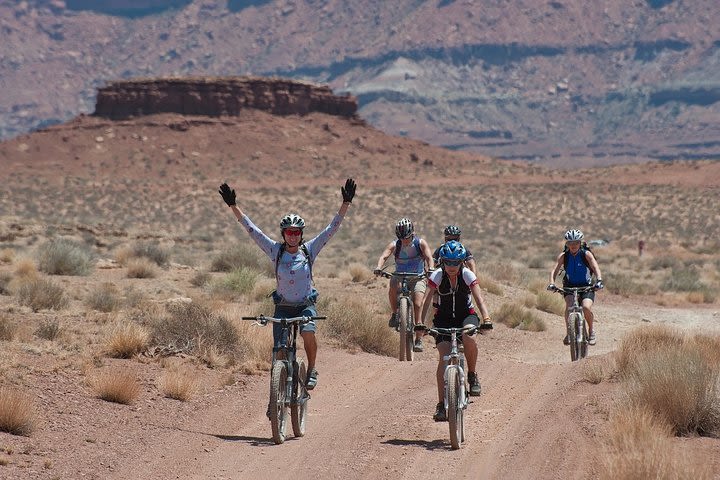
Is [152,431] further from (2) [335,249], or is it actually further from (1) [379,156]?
(1) [379,156]

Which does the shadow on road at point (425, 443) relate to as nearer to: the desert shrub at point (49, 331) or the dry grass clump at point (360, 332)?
the desert shrub at point (49, 331)

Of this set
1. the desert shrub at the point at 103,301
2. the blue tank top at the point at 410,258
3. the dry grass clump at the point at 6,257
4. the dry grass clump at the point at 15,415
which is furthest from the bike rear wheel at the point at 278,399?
the dry grass clump at the point at 6,257

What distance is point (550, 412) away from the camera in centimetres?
1185

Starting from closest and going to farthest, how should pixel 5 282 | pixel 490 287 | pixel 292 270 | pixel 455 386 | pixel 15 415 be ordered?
pixel 15 415, pixel 455 386, pixel 292 270, pixel 5 282, pixel 490 287

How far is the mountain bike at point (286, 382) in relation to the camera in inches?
416

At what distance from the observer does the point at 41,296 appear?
1883 cm

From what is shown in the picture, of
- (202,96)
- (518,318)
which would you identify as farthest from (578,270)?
(202,96)

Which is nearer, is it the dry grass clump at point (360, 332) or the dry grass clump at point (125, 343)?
the dry grass clump at point (125, 343)

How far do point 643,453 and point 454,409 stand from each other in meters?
1.96

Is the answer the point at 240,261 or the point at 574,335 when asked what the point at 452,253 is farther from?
the point at 240,261

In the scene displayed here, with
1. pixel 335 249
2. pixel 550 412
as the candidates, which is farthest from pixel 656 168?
pixel 550 412

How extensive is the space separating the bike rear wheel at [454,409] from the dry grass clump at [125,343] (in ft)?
16.8

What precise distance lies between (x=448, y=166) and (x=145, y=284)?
251 ft

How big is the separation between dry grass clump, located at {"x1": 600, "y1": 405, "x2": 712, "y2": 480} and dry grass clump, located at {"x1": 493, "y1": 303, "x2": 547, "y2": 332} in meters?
12.3
